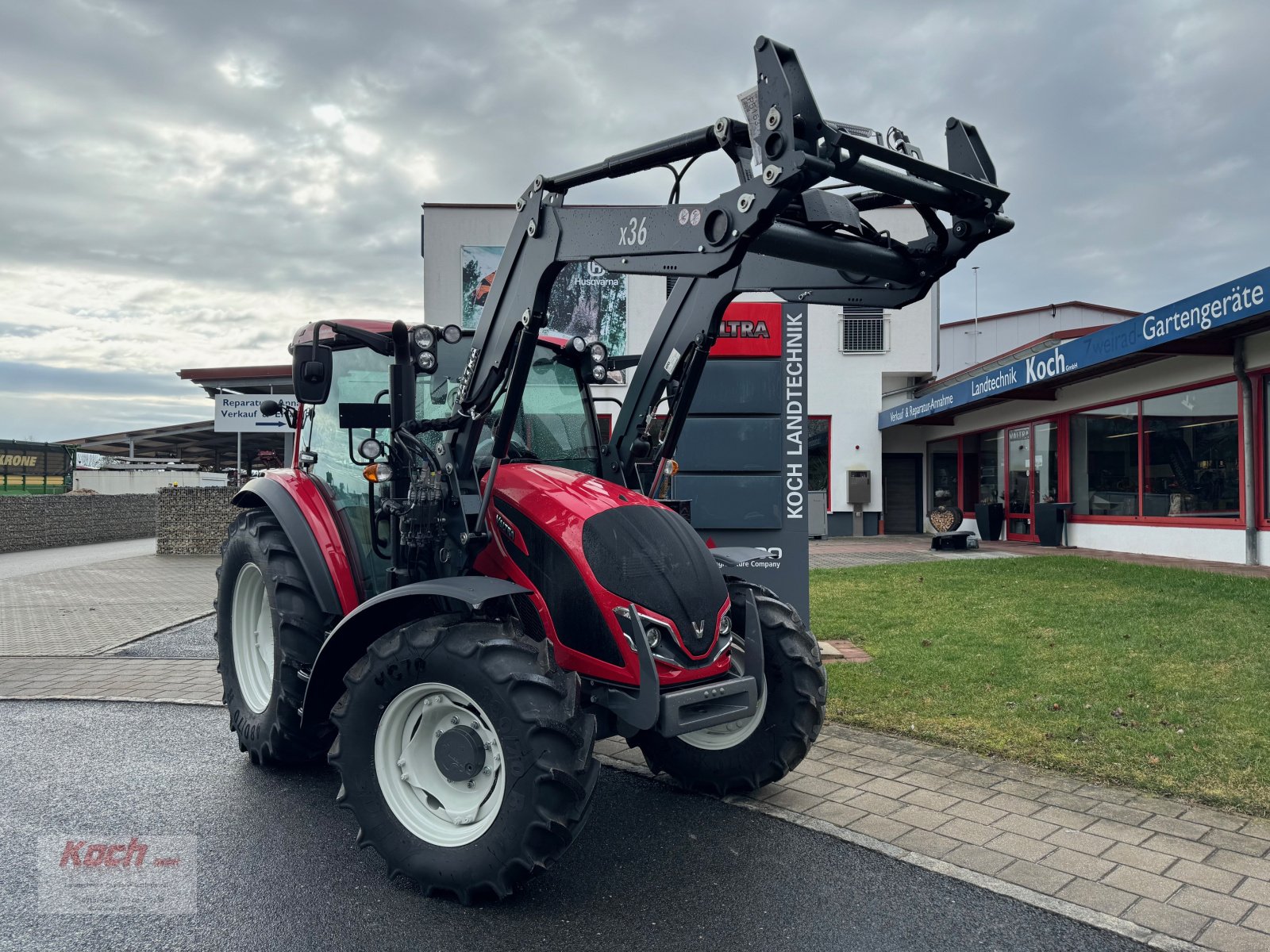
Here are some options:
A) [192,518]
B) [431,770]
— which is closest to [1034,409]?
[192,518]

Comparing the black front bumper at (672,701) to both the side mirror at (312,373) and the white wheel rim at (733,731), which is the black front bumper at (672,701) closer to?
the white wheel rim at (733,731)

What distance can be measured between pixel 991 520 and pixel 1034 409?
2.57m

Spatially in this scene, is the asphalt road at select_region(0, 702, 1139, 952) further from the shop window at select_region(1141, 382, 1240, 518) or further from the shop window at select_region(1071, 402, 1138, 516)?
the shop window at select_region(1071, 402, 1138, 516)

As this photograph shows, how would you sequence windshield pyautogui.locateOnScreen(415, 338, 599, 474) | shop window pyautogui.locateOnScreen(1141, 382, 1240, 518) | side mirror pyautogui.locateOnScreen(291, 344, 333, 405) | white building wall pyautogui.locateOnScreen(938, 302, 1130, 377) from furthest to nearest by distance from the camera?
white building wall pyautogui.locateOnScreen(938, 302, 1130, 377), shop window pyautogui.locateOnScreen(1141, 382, 1240, 518), windshield pyautogui.locateOnScreen(415, 338, 599, 474), side mirror pyautogui.locateOnScreen(291, 344, 333, 405)

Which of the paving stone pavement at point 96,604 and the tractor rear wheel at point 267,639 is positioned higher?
Answer: the tractor rear wheel at point 267,639

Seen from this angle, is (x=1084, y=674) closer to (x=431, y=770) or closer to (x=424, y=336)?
(x=431, y=770)

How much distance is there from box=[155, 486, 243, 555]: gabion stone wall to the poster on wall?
29.9ft

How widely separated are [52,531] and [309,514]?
2114 centimetres

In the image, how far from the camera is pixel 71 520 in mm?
23281

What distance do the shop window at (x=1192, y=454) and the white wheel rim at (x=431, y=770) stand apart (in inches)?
515

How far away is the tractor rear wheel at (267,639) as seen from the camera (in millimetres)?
4641

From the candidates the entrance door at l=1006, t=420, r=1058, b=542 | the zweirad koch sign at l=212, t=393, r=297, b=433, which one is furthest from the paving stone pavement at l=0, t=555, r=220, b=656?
the entrance door at l=1006, t=420, r=1058, b=542

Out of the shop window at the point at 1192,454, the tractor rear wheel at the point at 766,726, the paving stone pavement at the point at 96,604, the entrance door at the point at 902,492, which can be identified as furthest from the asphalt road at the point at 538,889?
the entrance door at the point at 902,492

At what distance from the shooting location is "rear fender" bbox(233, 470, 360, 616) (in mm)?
4719
